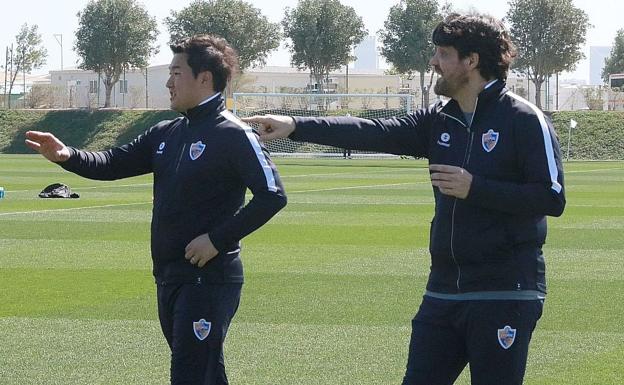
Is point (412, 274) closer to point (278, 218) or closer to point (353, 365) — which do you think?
point (353, 365)

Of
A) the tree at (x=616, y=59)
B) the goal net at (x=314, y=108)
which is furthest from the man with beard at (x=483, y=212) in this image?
the tree at (x=616, y=59)

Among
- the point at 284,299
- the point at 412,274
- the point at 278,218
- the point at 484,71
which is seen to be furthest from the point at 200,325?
the point at 278,218

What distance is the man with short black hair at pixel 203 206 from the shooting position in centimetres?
616

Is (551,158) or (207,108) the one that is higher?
(207,108)

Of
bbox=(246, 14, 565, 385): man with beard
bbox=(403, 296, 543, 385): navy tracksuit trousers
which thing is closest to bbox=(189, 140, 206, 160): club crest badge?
bbox=(246, 14, 565, 385): man with beard

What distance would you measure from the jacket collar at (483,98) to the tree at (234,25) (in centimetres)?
7537

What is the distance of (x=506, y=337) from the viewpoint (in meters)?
5.46

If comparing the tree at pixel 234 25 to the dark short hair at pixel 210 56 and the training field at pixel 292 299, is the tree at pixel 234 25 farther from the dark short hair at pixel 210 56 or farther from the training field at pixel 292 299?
the dark short hair at pixel 210 56

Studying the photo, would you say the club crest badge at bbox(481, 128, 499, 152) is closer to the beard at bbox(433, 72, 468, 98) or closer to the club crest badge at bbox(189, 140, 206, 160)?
the beard at bbox(433, 72, 468, 98)

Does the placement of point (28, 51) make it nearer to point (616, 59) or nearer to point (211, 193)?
point (616, 59)

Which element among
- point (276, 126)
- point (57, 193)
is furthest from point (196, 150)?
point (57, 193)

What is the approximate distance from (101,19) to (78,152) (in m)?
79.1

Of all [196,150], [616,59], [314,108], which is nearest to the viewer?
[196,150]

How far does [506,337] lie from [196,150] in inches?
71.3
